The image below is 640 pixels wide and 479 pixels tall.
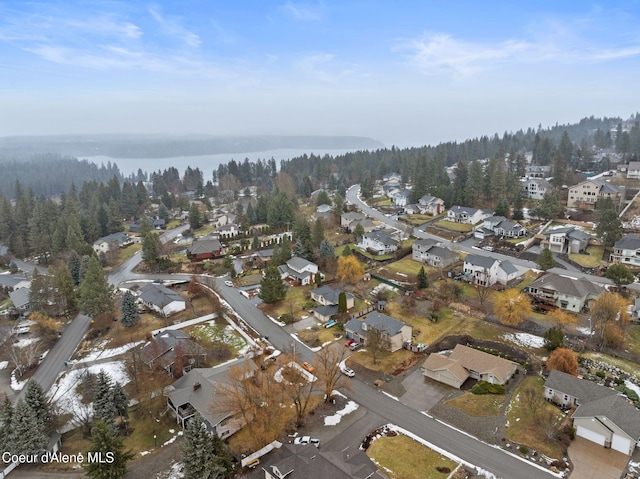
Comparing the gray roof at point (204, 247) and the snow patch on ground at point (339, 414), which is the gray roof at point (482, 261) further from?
the gray roof at point (204, 247)

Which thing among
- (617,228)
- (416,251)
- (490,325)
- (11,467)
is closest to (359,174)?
(416,251)

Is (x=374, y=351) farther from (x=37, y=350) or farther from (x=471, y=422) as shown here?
(x=37, y=350)

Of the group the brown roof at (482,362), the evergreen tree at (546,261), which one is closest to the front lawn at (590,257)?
the evergreen tree at (546,261)

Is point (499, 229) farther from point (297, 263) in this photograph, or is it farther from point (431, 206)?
point (297, 263)

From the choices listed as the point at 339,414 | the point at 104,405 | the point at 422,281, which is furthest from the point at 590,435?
the point at 104,405

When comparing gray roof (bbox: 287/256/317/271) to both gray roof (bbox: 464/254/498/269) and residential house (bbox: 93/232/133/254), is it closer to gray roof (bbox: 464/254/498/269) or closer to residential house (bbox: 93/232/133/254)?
gray roof (bbox: 464/254/498/269)
